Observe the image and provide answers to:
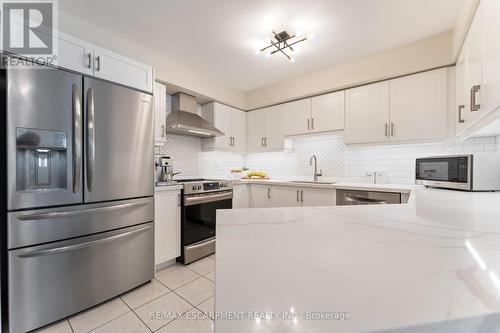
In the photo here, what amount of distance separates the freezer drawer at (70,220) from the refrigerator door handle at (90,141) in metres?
0.19

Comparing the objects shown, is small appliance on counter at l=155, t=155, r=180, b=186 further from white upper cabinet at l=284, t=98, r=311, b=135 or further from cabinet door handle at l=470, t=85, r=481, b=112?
cabinet door handle at l=470, t=85, r=481, b=112

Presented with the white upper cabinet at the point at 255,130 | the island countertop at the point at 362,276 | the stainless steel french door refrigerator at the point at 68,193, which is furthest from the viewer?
the white upper cabinet at the point at 255,130

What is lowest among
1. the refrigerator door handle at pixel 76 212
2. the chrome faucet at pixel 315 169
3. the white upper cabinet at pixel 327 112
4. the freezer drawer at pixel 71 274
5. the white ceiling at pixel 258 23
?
the freezer drawer at pixel 71 274

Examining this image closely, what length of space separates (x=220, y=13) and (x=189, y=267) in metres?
2.55

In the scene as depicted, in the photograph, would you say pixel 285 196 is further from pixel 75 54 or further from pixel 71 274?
pixel 75 54

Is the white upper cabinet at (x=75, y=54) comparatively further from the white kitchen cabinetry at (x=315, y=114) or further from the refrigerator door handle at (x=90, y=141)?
the white kitchen cabinetry at (x=315, y=114)

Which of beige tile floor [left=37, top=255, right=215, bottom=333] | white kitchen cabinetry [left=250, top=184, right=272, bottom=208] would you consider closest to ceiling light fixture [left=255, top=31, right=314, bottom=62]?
white kitchen cabinetry [left=250, top=184, right=272, bottom=208]

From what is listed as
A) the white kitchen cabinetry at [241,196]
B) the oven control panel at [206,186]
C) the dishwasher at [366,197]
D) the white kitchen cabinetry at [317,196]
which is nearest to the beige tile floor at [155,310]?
the oven control panel at [206,186]

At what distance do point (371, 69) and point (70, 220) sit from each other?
129 inches

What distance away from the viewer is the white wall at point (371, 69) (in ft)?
6.70

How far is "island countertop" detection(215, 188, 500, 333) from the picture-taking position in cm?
25

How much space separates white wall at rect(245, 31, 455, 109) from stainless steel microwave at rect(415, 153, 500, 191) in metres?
1.06

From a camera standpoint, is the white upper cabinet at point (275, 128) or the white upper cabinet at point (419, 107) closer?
the white upper cabinet at point (419, 107)

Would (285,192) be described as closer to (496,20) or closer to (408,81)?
(408,81)
